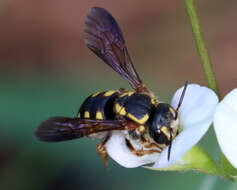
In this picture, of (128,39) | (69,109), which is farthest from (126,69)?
(128,39)

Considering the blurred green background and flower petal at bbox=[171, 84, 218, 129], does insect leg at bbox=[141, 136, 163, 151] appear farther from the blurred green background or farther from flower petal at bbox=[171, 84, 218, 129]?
the blurred green background

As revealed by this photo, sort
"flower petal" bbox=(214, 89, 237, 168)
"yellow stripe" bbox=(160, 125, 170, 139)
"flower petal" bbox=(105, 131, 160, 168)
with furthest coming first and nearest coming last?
"flower petal" bbox=(105, 131, 160, 168) < "yellow stripe" bbox=(160, 125, 170, 139) < "flower petal" bbox=(214, 89, 237, 168)

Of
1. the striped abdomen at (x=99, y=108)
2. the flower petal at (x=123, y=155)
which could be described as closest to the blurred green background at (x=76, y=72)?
the flower petal at (x=123, y=155)

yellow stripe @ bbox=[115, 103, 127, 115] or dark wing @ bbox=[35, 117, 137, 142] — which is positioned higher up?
yellow stripe @ bbox=[115, 103, 127, 115]

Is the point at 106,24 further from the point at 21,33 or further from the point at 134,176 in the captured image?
the point at 21,33

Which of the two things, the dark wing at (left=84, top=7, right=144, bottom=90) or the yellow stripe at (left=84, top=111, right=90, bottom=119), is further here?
the dark wing at (left=84, top=7, right=144, bottom=90)

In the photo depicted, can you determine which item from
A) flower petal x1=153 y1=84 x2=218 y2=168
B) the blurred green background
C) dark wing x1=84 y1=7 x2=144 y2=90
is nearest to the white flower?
flower petal x1=153 y1=84 x2=218 y2=168

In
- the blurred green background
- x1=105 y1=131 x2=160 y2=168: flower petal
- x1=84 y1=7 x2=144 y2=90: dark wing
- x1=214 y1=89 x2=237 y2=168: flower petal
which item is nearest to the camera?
x1=214 y1=89 x2=237 y2=168: flower petal
